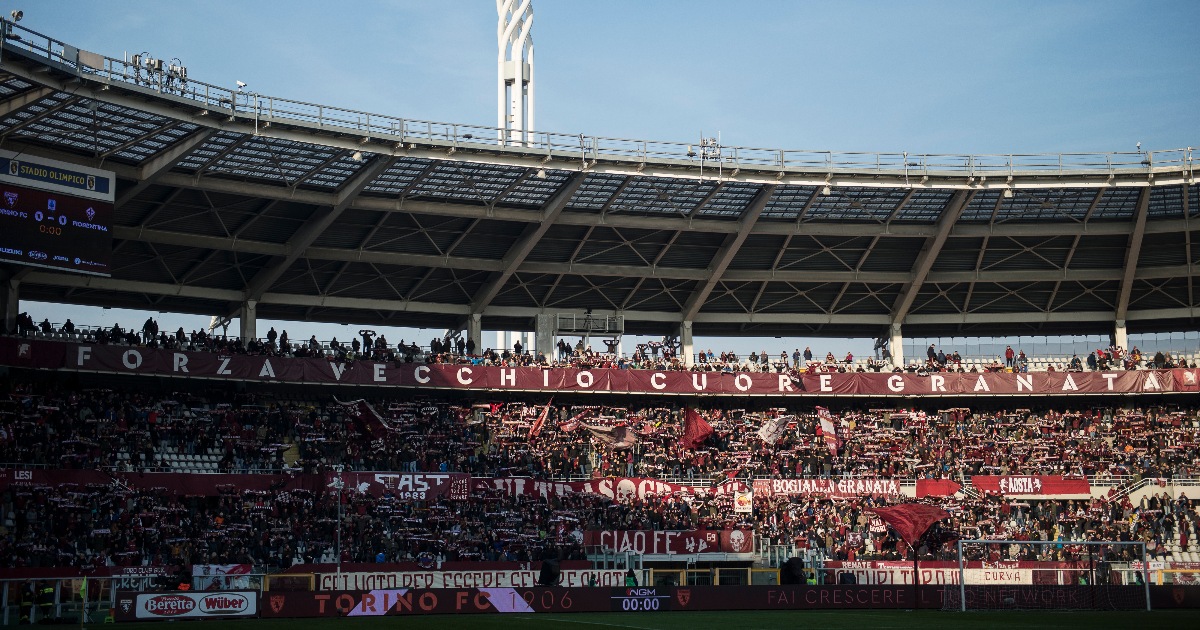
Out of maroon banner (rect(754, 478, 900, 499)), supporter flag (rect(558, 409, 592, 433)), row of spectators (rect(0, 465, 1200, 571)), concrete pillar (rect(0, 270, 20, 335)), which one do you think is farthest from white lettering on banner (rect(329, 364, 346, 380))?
maroon banner (rect(754, 478, 900, 499))

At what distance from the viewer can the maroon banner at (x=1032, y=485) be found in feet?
177

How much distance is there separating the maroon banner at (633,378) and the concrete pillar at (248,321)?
3.97 m

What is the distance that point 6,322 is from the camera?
4766 cm

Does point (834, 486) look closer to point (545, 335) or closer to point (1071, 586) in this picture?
point (545, 335)

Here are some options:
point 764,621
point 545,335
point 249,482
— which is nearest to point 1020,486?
point 545,335

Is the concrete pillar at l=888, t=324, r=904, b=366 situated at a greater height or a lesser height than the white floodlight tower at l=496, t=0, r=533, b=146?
lesser

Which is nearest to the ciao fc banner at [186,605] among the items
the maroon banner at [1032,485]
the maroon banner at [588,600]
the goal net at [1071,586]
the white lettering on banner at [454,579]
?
the maroon banner at [588,600]

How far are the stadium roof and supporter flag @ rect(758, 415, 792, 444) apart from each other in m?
6.83

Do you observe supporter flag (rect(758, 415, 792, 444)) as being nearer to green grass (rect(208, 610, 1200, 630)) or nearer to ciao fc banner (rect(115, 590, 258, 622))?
green grass (rect(208, 610, 1200, 630))

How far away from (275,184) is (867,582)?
27.1m

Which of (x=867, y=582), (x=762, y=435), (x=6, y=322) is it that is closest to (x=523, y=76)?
(x=762, y=435)

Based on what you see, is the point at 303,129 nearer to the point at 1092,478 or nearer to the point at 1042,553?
the point at 1042,553

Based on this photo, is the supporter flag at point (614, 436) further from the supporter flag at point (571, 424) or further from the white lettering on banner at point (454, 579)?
the white lettering on banner at point (454, 579)

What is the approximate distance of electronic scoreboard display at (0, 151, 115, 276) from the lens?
3875cm
